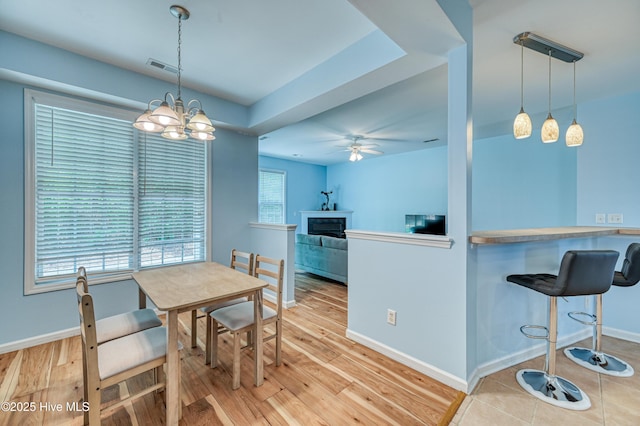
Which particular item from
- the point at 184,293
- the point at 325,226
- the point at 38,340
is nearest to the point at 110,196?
the point at 38,340

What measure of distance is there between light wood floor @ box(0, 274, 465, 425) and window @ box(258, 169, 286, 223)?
4403 mm

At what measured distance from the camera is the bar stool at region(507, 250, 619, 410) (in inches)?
68.9

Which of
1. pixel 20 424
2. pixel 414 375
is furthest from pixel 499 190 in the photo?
pixel 20 424

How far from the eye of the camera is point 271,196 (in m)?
6.96

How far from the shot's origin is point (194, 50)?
96.7 inches

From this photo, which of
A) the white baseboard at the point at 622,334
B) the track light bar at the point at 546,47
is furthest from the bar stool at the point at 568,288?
the track light bar at the point at 546,47

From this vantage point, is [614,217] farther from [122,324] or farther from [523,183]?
[122,324]

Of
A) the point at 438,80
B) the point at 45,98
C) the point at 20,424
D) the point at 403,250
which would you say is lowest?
the point at 20,424

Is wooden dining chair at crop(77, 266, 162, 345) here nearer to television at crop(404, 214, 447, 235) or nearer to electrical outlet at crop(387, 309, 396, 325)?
electrical outlet at crop(387, 309, 396, 325)

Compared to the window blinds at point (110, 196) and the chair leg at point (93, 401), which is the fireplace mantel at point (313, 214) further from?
the chair leg at point (93, 401)

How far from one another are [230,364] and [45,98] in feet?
10.1

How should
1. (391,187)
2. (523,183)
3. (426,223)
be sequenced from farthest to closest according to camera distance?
1. (391,187)
2. (426,223)
3. (523,183)

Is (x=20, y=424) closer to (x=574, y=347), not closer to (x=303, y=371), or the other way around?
(x=303, y=371)

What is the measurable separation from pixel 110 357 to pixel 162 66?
2659 millimetres
